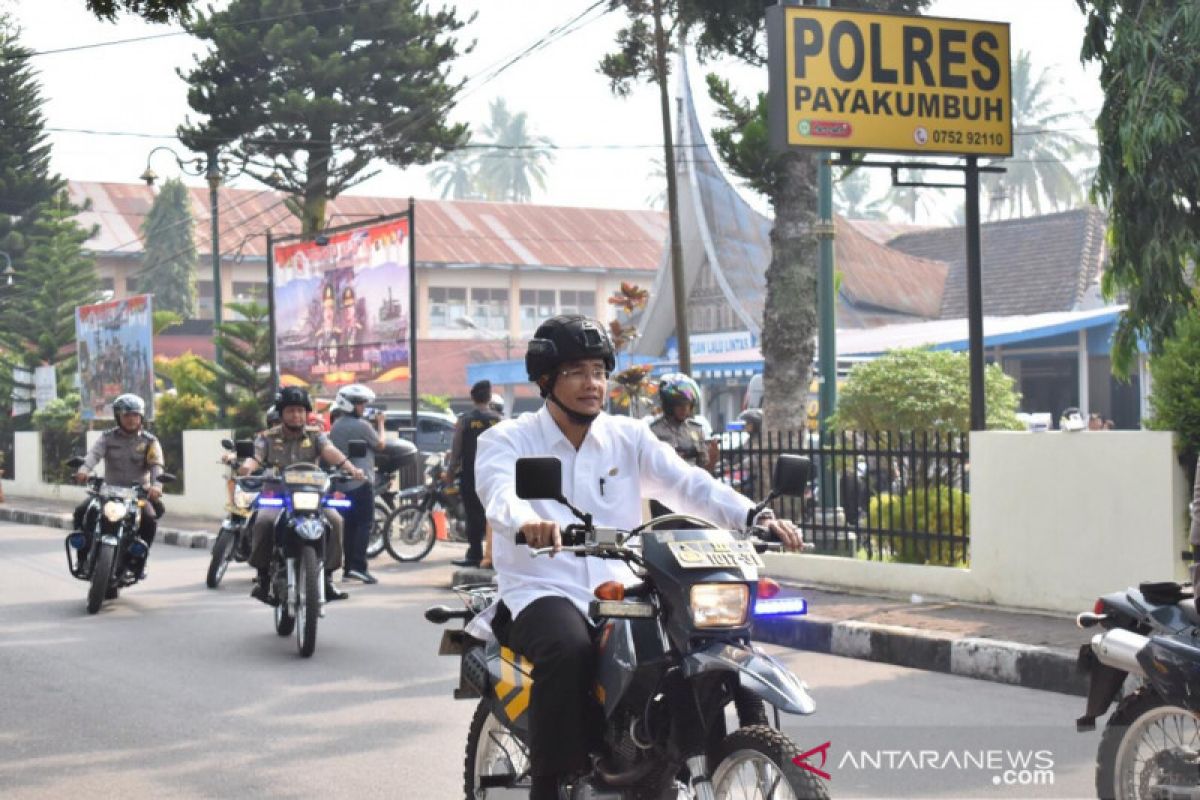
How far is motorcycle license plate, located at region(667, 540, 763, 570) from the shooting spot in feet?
13.6

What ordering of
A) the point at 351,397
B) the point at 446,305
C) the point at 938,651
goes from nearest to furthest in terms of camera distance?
the point at 938,651, the point at 351,397, the point at 446,305

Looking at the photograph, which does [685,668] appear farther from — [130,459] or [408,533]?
[408,533]

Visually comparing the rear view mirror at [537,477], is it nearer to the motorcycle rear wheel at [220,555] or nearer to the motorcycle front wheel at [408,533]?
the motorcycle rear wheel at [220,555]

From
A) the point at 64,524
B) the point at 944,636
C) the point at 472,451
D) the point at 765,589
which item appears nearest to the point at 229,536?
the point at 472,451

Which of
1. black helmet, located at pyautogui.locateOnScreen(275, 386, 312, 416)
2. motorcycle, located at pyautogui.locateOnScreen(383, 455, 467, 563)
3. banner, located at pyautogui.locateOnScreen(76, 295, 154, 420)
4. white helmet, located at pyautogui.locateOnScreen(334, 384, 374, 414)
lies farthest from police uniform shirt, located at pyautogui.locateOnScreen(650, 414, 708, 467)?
banner, located at pyautogui.locateOnScreen(76, 295, 154, 420)

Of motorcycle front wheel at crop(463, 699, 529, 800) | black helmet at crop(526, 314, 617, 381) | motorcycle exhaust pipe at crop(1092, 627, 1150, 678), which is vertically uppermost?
black helmet at crop(526, 314, 617, 381)

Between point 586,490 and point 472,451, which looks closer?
point 586,490

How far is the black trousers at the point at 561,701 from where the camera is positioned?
4461mm

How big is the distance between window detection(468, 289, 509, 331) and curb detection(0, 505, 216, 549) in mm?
32110

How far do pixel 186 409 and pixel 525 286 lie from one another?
34.3 metres

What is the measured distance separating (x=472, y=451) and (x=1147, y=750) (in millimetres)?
10348

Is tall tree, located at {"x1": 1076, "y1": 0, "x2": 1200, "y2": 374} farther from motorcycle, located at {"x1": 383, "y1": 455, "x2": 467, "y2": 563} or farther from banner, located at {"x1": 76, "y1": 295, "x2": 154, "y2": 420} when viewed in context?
banner, located at {"x1": 76, "y1": 295, "x2": 154, "y2": 420}

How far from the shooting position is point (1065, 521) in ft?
35.7

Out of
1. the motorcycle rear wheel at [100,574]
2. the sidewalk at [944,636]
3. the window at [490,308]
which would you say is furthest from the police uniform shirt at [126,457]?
the window at [490,308]
